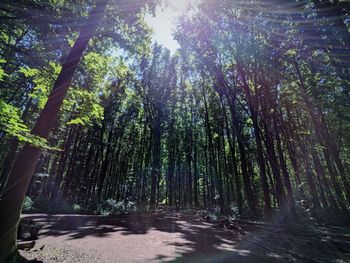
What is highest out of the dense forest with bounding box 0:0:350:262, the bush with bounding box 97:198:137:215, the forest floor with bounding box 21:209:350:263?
the dense forest with bounding box 0:0:350:262

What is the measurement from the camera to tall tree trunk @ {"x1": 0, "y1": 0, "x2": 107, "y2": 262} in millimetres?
4898

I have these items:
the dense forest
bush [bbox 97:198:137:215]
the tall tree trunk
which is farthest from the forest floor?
bush [bbox 97:198:137:215]

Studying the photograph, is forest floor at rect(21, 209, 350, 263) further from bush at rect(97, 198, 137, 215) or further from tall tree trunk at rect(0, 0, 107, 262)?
bush at rect(97, 198, 137, 215)

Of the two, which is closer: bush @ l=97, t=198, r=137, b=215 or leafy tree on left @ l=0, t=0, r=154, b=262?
leafy tree on left @ l=0, t=0, r=154, b=262

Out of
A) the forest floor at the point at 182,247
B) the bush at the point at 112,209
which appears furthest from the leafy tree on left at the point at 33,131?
the bush at the point at 112,209

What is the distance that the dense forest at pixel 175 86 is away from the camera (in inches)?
286

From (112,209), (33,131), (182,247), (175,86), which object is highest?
(175,86)

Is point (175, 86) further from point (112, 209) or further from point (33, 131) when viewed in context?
point (33, 131)

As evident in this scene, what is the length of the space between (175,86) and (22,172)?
2612 centimetres

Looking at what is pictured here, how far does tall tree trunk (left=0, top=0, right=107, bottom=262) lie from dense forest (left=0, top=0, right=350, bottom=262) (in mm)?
28

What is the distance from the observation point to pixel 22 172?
5.52 metres

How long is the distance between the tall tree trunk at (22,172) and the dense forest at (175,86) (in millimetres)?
28

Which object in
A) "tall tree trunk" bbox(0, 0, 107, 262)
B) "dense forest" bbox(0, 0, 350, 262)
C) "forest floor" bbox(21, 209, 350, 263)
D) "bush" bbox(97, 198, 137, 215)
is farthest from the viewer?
"bush" bbox(97, 198, 137, 215)

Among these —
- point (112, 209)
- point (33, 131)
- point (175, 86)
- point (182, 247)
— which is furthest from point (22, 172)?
point (175, 86)
